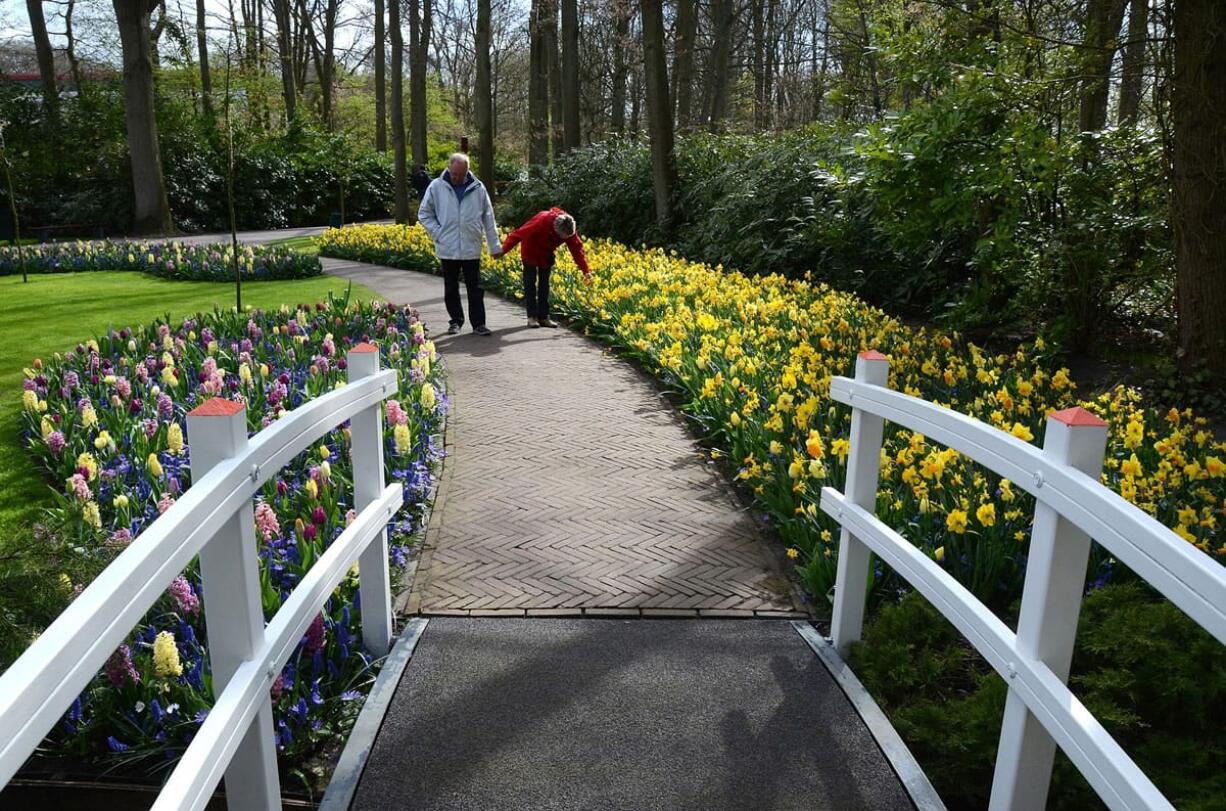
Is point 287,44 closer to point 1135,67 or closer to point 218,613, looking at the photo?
point 1135,67

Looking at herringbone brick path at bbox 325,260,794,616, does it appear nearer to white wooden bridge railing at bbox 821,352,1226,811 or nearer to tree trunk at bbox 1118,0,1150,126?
white wooden bridge railing at bbox 821,352,1226,811

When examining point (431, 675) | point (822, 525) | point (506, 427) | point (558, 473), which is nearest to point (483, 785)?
point (431, 675)

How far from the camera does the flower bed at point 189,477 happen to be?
276cm

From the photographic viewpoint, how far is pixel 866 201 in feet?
34.1

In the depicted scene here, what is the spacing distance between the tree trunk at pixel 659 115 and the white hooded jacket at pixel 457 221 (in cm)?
573

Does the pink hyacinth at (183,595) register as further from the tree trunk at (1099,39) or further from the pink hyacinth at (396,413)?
the tree trunk at (1099,39)

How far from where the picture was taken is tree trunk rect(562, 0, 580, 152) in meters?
21.2

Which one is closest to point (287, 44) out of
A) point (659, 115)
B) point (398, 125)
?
point (398, 125)

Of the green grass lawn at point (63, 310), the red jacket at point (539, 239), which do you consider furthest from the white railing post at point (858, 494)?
the red jacket at point (539, 239)

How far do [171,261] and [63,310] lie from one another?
167 inches

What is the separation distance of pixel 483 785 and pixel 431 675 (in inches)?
25.5

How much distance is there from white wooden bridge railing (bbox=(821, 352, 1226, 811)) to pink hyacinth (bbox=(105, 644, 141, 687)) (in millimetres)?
2299

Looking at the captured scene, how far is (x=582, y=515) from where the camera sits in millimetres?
4785

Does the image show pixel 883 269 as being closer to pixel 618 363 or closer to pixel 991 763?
pixel 618 363
